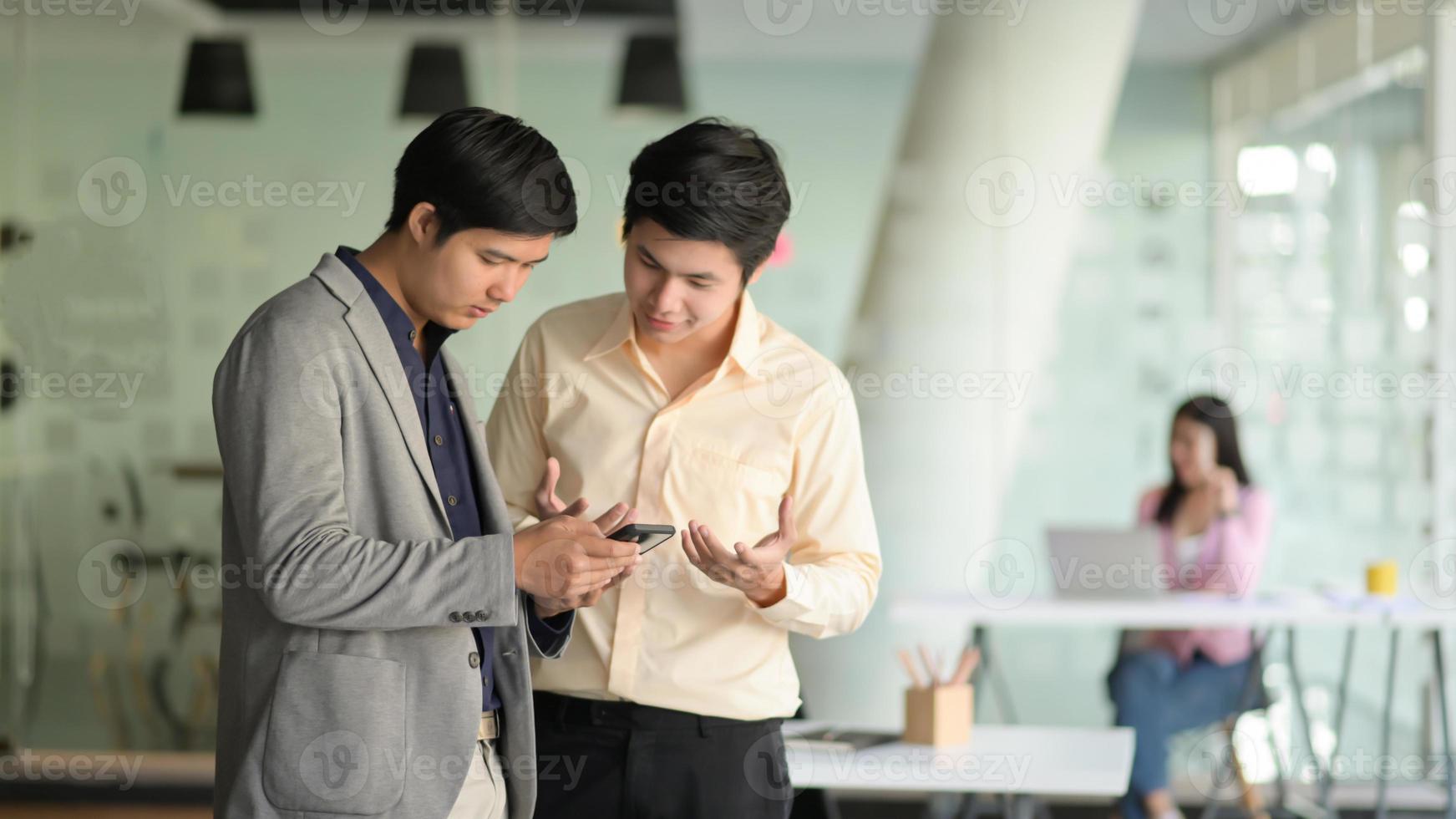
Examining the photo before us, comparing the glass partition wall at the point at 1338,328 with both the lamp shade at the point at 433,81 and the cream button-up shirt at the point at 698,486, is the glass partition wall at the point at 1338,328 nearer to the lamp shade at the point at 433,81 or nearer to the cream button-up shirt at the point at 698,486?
the lamp shade at the point at 433,81

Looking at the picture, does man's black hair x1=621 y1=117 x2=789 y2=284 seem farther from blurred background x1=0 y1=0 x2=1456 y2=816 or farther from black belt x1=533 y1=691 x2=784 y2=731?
blurred background x1=0 y1=0 x2=1456 y2=816

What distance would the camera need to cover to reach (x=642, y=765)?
65.9 inches

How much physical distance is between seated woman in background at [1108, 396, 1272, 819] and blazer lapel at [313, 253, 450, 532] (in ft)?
10.0

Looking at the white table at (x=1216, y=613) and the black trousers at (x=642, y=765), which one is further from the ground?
the black trousers at (x=642, y=765)

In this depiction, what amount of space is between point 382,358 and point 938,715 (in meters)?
1.61

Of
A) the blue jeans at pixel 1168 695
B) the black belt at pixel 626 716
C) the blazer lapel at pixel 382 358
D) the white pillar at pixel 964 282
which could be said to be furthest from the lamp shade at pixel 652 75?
the blazer lapel at pixel 382 358

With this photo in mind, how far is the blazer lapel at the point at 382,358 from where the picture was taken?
134cm

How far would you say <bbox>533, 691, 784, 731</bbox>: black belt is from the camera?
169 cm

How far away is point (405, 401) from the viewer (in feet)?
4.50

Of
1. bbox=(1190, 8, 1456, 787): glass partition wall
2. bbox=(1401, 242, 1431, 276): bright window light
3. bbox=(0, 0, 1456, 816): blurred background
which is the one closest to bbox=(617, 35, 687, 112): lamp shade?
bbox=(0, 0, 1456, 816): blurred background

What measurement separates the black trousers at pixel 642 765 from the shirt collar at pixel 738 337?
18.6 inches

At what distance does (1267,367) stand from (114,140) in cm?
405

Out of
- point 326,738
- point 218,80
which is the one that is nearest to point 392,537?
point 326,738

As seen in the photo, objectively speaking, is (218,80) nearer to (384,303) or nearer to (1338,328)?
(384,303)
